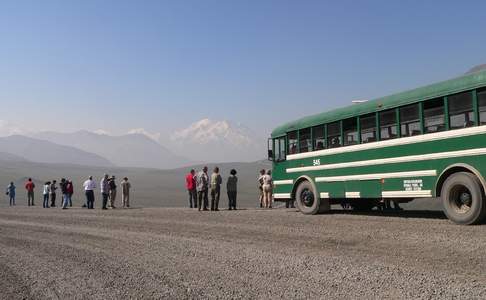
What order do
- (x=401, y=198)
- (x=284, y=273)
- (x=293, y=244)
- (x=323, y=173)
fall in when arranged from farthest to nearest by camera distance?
(x=323, y=173), (x=401, y=198), (x=293, y=244), (x=284, y=273)

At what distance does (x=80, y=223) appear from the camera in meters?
A: 15.6

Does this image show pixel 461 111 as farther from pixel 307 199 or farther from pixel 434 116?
pixel 307 199

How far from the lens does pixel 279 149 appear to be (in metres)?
17.8

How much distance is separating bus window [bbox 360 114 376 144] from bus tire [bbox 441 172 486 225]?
2.84 meters

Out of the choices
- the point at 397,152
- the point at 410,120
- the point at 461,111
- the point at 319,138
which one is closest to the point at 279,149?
the point at 319,138

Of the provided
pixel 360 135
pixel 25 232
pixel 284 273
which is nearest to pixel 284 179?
pixel 360 135

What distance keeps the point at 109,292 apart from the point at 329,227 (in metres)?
6.76

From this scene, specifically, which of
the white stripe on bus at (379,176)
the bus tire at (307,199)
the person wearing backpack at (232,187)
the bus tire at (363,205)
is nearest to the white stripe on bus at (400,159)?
the white stripe on bus at (379,176)

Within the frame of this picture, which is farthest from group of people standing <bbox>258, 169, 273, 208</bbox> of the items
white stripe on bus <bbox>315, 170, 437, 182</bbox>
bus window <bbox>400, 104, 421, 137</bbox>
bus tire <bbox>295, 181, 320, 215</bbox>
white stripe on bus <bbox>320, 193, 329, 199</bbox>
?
bus window <bbox>400, 104, 421, 137</bbox>

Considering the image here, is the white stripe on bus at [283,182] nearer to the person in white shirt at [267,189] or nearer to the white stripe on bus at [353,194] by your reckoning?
the white stripe on bus at [353,194]

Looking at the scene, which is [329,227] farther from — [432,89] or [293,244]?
[432,89]

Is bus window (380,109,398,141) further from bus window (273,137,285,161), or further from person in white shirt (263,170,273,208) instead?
person in white shirt (263,170,273,208)

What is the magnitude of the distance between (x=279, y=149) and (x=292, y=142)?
0.85 metres

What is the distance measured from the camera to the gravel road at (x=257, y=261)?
6.32 metres
